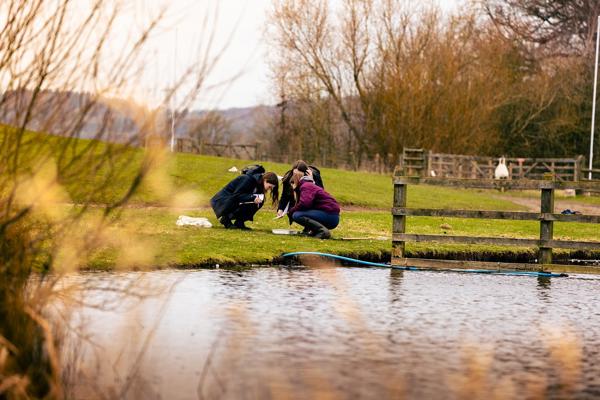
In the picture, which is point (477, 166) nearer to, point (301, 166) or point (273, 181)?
point (273, 181)

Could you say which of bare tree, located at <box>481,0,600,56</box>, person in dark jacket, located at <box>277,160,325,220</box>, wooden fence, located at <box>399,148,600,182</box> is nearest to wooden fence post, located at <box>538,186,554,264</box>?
person in dark jacket, located at <box>277,160,325,220</box>

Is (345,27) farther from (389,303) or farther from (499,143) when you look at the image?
(389,303)

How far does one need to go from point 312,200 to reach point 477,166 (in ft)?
118

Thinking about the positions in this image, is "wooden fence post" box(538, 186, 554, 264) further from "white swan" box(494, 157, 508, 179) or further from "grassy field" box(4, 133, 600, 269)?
"white swan" box(494, 157, 508, 179)

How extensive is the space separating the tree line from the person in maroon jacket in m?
38.5

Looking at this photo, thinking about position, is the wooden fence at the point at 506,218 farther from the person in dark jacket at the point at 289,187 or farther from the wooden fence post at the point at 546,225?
the person in dark jacket at the point at 289,187

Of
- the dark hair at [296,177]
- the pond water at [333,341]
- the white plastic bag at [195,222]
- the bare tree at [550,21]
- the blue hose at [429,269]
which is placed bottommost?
the blue hose at [429,269]

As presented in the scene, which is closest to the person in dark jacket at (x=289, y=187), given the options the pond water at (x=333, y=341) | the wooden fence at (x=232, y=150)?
the pond water at (x=333, y=341)

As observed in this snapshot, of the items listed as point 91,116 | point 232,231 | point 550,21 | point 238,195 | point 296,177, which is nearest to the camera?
point 91,116

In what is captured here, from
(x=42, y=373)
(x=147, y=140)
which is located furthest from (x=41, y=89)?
(x=42, y=373)

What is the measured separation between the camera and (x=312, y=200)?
59.8ft

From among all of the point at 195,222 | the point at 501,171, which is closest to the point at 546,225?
the point at 195,222

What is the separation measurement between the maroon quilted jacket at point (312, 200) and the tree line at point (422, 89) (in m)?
38.6

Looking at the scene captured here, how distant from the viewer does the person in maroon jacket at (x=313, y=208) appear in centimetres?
1809
